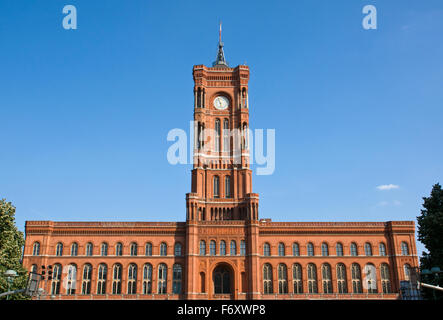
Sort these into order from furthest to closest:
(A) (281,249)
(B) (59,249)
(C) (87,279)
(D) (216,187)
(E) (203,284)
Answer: (D) (216,187) → (A) (281,249) → (B) (59,249) → (C) (87,279) → (E) (203,284)

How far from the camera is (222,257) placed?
65.4m

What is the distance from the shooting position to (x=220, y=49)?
89.2 metres

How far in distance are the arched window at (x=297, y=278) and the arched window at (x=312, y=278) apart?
1.33 metres

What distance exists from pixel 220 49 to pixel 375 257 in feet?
169

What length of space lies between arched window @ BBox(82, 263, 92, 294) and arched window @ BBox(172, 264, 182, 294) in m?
12.9

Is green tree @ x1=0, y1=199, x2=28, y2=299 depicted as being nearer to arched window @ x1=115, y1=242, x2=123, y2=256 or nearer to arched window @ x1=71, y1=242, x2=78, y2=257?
arched window @ x1=71, y1=242, x2=78, y2=257

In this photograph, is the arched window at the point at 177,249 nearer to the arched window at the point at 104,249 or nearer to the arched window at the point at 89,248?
the arched window at the point at 104,249

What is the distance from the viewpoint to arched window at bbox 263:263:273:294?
215 ft

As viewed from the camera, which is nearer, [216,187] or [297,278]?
[297,278]

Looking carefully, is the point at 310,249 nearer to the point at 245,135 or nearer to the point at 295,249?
the point at 295,249

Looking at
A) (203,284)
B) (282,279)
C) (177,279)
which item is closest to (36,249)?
(177,279)

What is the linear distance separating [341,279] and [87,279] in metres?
39.8

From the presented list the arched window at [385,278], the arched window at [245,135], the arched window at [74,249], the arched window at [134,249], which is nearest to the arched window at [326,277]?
the arched window at [385,278]
